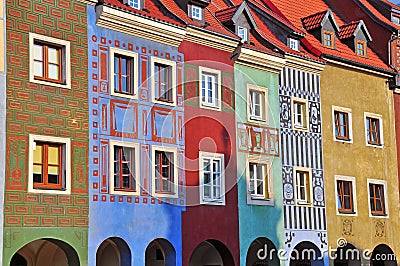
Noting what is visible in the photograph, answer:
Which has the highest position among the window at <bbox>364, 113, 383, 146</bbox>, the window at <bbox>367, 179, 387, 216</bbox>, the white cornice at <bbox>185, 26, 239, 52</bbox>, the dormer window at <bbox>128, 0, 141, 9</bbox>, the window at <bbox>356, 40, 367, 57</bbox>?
the window at <bbox>356, 40, 367, 57</bbox>

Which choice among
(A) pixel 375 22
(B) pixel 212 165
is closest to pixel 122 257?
(B) pixel 212 165

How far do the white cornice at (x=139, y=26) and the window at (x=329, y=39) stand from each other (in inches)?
336

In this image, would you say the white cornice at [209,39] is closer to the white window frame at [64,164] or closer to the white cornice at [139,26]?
the white cornice at [139,26]

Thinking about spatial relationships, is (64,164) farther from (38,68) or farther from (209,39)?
(209,39)

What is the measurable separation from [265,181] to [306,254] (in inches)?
140

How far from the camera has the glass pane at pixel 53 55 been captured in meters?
20.9

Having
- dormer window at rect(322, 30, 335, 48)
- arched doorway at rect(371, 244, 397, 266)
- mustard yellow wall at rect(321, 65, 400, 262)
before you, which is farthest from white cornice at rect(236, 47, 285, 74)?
arched doorway at rect(371, 244, 397, 266)

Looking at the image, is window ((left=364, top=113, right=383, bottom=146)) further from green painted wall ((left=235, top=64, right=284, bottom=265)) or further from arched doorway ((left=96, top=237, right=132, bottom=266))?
arched doorway ((left=96, top=237, right=132, bottom=266))

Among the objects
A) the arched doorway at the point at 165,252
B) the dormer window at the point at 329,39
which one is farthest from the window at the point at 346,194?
the arched doorway at the point at 165,252

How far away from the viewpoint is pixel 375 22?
33.6 m

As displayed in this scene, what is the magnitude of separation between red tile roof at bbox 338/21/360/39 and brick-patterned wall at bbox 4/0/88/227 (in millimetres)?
13723

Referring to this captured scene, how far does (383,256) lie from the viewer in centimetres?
3102

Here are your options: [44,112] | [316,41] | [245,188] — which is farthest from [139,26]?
[316,41]

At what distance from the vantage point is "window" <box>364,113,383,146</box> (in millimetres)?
30828
